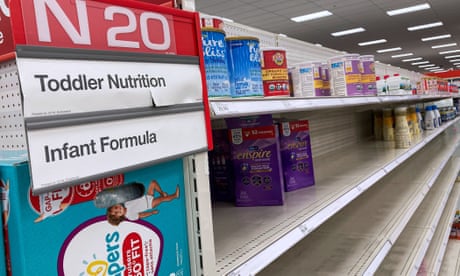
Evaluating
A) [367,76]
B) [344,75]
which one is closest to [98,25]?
[344,75]

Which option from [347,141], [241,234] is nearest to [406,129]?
[347,141]

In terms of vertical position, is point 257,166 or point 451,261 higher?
point 257,166

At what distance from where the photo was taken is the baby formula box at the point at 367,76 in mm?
1985

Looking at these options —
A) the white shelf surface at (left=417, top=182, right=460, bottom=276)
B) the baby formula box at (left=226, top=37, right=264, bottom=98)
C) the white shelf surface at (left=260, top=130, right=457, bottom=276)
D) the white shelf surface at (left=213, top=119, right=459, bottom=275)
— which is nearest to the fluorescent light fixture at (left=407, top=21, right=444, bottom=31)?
the white shelf surface at (left=417, top=182, right=460, bottom=276)

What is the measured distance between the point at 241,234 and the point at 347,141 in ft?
7.99

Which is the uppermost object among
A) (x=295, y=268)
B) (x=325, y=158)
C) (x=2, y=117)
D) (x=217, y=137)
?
(x=2, y=117)

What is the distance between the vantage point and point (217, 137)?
1.48m

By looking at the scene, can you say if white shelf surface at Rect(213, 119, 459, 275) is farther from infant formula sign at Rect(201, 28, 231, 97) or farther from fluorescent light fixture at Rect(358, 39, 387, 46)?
fluorescent light fixture at Rect(358, 39, 387, 46)

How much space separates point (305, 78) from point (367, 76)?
553mm

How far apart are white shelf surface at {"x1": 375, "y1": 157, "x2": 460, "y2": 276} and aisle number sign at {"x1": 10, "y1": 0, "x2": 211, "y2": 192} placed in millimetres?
2001

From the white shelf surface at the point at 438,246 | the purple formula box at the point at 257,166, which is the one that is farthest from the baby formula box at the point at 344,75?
the white shelf surface at the point at 438,246

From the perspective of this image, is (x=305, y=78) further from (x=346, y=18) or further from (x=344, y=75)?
(x=346, y=18)

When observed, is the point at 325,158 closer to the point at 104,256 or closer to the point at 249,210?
the point at 249,210

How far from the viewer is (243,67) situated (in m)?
1.02
